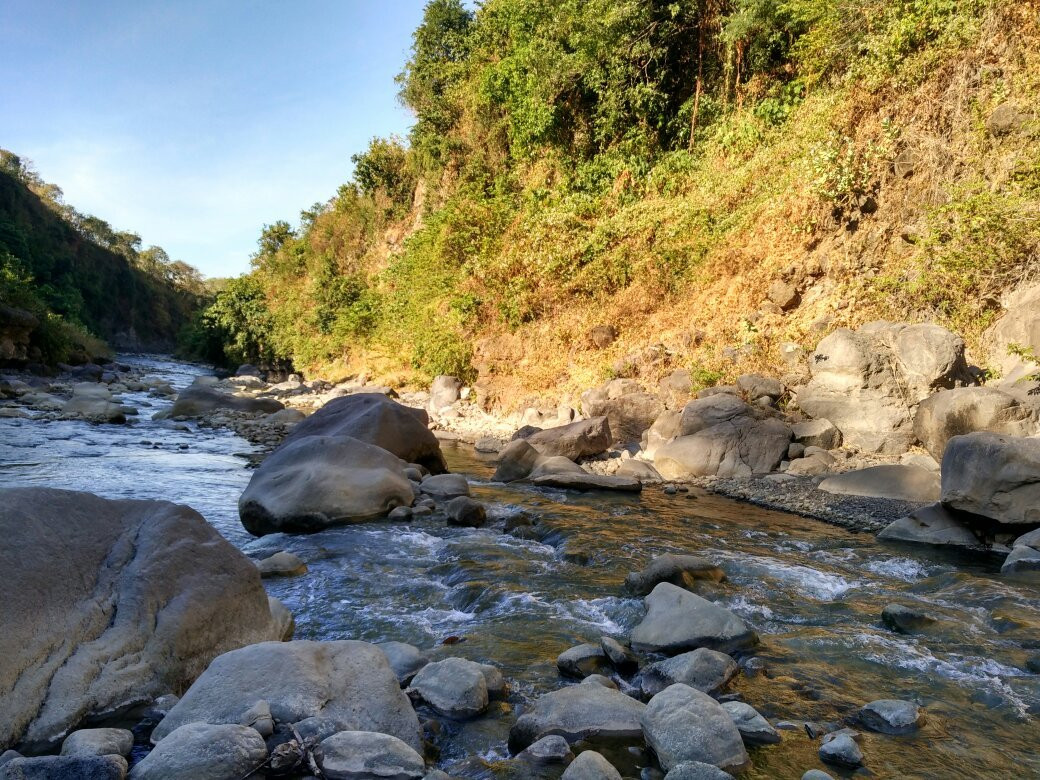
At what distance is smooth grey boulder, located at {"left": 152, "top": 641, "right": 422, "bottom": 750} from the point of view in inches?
115

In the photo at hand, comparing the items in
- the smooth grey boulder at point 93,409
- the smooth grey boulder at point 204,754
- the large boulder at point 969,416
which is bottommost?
the smooth grey boulder at point 204,754

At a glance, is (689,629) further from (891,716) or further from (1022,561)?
(1022,561)

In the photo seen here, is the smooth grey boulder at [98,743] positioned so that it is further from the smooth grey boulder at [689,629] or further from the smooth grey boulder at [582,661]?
the smooth grey boulder at [689,629]

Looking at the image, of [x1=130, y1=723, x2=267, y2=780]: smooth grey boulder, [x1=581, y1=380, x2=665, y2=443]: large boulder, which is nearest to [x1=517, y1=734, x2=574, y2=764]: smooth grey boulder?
[x1=130, y1=723, x2=267, y2=780]: smooth grey boulder

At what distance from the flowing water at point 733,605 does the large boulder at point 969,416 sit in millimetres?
2406

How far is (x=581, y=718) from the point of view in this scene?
3156mm

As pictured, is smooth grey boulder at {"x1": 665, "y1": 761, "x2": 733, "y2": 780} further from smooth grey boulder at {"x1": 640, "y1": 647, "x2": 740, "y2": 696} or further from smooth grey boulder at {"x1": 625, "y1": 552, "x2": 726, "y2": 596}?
smooth grey boulder at {"x1": 625, "y1": 552, "x2": 726, "y2": 596}

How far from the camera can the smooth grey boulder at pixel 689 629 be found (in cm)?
405

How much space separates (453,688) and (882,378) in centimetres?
880

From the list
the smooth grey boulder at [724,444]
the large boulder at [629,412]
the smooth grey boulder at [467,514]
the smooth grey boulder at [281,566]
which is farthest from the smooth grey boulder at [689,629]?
the large boulder at [629,412]

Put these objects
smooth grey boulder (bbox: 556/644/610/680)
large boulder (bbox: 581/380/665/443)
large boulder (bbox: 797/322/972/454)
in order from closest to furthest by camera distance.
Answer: smooth grey boulder (bbox: 556/644/610/680) → large boulder (bbox: 797/322/972/454) → large boulder (bbox: 581/380/665/443)

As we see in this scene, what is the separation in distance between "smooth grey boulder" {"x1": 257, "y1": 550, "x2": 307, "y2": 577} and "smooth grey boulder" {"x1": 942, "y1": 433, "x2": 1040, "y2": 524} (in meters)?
6.21

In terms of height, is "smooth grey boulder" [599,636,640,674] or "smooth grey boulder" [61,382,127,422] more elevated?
"smooth grey boulder" [61,382,127,422]

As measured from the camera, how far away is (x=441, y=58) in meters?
28.5
